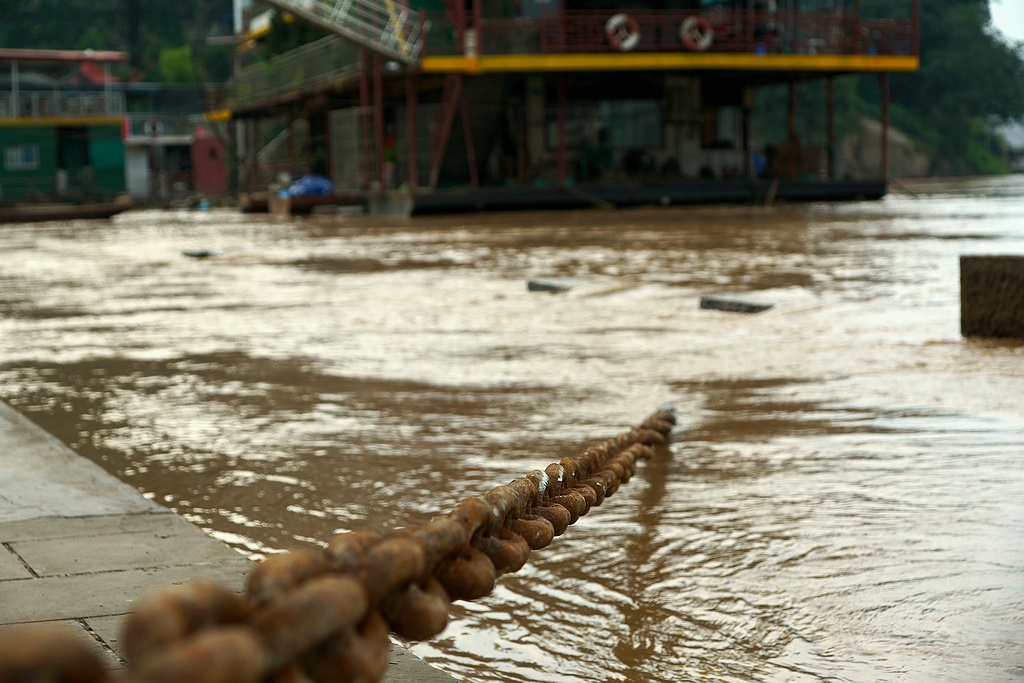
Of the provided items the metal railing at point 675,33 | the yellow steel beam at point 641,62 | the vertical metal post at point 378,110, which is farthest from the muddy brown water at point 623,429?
the metal railing at point 675,33

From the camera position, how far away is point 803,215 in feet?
70.5

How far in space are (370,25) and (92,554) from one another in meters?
22.6

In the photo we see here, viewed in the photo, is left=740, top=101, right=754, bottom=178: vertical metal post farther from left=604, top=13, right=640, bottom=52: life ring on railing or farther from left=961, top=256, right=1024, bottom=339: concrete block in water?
left=961, top=256, right=1024, bottom=339: concrete block in water

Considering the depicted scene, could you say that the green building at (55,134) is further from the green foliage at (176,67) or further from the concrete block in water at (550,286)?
the concrete block in water at (550,286)

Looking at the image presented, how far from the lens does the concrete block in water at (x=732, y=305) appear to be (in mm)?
8109

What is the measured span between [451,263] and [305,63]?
62.2 feet

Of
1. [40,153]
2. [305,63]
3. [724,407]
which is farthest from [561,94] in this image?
[40,153]

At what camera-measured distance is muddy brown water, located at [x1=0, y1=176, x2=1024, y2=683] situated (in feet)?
8.70

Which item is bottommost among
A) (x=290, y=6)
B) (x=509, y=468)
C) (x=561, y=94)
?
(x=509, y=468)

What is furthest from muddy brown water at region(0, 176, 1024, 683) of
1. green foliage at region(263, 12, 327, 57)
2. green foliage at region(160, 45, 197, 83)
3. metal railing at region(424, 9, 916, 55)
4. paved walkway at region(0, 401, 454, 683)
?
green foliage at region(160, 45, 197, 83)

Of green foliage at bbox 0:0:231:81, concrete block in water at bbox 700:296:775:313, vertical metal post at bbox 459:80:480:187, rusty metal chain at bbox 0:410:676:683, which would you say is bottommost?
concrete block in water at bbox 700:296:775:313

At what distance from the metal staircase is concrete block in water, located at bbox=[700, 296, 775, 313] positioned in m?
16.2

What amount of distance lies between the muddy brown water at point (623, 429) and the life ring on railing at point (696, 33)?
47.1 ft

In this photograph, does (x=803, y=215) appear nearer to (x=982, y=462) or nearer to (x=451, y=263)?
(x=451, y=263)
